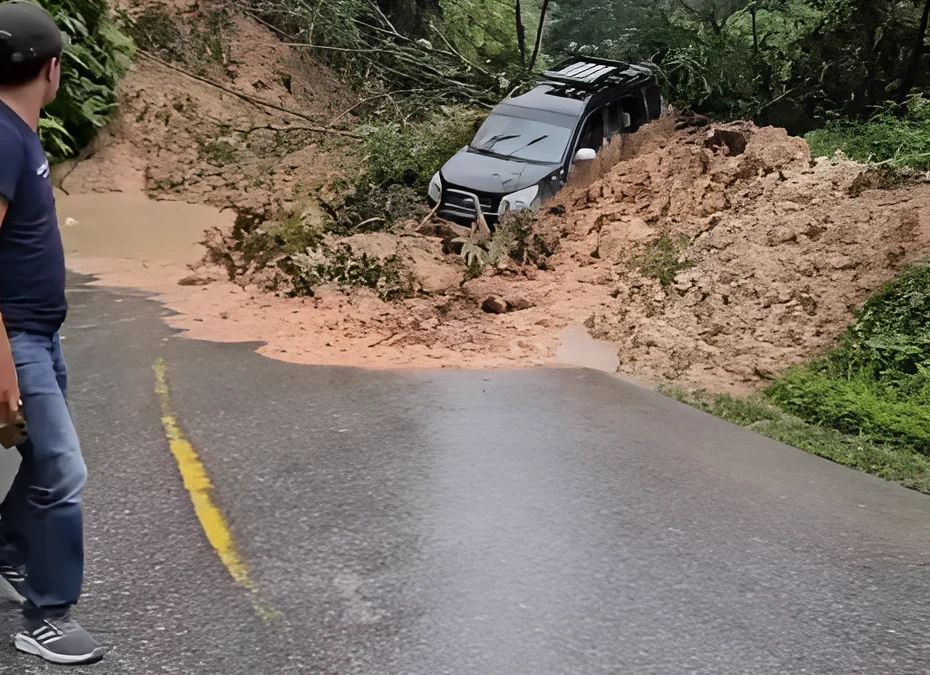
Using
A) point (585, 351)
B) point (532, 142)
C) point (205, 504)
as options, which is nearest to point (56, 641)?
point (205, 504)

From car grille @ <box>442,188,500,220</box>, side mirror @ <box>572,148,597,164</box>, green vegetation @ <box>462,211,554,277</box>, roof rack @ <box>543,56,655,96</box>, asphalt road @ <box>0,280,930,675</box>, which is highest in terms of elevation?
roof rack @ <box>543,56,655,96</box>

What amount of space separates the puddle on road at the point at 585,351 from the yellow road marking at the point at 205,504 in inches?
139

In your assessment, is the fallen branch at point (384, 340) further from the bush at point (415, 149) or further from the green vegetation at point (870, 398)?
the bush at point (415, 149)

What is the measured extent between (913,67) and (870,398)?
10.2m

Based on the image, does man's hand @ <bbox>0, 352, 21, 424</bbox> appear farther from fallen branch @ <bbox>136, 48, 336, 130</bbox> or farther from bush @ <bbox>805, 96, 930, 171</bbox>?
fallen branch @ <bbox>136, 48, 336, 130</bbox>

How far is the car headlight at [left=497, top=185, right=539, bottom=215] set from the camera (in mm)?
13008

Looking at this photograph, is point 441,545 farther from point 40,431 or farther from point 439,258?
point 439,258

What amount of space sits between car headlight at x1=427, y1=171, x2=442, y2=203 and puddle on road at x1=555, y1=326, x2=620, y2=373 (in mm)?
4204

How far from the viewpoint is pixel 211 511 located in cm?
539

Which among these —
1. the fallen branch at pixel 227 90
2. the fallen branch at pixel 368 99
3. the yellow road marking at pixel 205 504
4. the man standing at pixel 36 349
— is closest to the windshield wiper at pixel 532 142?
the fallen branch at pixel 368 99

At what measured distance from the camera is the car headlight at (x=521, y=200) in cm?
1301

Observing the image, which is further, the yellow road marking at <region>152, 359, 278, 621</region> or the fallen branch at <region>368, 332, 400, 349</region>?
the fallen branch at <region>368, 332, 400, 349</region>

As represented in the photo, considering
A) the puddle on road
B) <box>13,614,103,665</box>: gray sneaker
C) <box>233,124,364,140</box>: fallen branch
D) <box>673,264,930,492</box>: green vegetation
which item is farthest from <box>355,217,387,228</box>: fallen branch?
<box>13,614,103,665</box>: gray sneaker

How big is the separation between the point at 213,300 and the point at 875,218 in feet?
22.1
